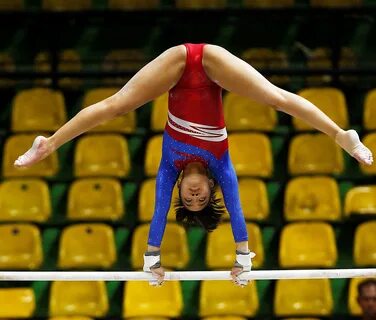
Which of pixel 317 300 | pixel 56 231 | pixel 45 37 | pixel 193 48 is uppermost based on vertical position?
pixel 45 37

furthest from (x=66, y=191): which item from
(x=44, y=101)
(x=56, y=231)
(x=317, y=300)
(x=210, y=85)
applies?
(x=210, y=85)

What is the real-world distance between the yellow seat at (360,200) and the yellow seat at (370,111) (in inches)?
34.1

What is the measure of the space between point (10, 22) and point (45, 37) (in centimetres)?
42

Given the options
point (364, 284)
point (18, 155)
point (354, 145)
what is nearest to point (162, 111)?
point (18, 155)

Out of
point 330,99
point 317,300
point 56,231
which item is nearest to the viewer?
point 317,300

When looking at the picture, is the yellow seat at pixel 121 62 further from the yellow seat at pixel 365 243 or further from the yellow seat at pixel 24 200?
the yellow seat at pixel 365 243

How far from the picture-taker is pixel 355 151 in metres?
5.85

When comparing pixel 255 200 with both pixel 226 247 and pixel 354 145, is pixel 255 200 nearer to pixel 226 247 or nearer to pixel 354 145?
pixel 226 247

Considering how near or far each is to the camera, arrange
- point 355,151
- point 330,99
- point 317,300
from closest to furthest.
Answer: point 355,151 < point 317,300 < point 330,99

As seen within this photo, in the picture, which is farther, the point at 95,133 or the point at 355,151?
the point at 95,133

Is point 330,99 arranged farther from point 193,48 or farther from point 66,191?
point 193,48

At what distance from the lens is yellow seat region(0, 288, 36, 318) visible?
27.5 feet

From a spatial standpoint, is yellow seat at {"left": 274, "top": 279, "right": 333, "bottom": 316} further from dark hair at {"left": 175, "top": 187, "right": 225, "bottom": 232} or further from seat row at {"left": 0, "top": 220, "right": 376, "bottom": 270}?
dark hair at {"left": 175, "top": 187, "right": 225, "bottom": 232}

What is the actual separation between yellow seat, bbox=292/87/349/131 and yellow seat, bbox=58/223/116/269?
2.22 metres
